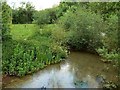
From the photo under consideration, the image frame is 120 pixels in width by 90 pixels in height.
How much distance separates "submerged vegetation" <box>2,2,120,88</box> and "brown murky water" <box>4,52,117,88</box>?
0.36 metres

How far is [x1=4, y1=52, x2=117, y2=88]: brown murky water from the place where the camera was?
29.0ft

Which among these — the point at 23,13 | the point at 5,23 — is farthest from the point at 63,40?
the point at 23,13

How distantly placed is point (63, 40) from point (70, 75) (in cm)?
388

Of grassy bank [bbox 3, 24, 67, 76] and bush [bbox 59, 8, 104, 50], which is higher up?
bush [bbox 59, 8, 104, 50]

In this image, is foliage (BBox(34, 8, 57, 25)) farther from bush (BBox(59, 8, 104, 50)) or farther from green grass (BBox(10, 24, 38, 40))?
bush (BBox(59, 8, 104, 50))

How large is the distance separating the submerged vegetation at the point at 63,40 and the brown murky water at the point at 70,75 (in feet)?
1.18

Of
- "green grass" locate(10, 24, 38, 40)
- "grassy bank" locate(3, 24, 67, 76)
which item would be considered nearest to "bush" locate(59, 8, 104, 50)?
"grassy bank" locate(3, 24, 67, 76)


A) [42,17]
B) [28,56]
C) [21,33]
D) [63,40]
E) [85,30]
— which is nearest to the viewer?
[28,56]

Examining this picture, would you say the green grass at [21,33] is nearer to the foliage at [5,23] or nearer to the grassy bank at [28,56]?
the foliage at [5,23]

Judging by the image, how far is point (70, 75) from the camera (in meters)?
9.88

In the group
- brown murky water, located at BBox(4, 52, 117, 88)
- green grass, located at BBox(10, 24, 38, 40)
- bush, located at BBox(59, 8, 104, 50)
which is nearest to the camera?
brown murky water, located at BBox(4, 52, 117, 88)

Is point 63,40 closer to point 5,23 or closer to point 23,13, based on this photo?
point 5,23

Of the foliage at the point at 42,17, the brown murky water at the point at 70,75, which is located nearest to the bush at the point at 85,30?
the brown murky water at the point at 70,75

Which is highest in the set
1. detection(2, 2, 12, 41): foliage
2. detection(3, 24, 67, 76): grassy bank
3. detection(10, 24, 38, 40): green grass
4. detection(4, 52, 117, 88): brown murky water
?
detection(2, 2, 12, 41): foliage
